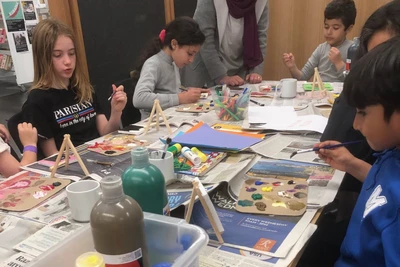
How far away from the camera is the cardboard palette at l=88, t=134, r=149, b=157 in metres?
1.24

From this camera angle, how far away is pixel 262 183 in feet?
3.20

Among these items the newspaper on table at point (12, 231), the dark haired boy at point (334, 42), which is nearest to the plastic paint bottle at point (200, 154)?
the newspaper on table at point (12, 231)

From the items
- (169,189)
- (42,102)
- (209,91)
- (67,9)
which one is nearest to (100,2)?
(67,9)

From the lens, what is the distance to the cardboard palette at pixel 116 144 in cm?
124

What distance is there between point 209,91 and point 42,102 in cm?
88

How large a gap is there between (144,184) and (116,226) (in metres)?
0.17

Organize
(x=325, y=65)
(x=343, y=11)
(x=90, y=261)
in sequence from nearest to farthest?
(x=90, y=261) → (x=343, y=11) → (x=325, y=65)

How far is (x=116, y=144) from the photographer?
4.30 ft

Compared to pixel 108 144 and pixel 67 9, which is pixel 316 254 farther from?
pixel 67 9

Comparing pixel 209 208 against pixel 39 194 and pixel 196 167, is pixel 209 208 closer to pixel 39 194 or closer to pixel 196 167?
pixel 196 167

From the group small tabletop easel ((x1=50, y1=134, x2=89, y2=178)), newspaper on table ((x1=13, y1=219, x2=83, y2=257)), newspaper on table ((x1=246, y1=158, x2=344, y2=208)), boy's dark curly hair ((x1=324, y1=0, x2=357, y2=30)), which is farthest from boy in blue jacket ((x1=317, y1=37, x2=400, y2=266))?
boy's dark curly hair ((x1=324, y1=0, x2=357, y2=30))

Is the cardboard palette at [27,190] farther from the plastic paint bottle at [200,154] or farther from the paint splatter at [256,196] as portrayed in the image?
the paint splatter at [256,196]

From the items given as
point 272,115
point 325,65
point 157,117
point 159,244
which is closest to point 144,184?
point 159,244

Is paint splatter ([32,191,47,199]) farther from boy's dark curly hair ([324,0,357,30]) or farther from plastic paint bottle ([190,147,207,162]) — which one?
boy's dark curly hair ([324,0,357,30])
